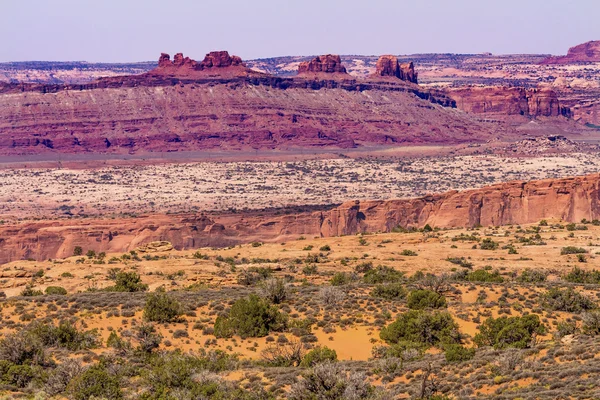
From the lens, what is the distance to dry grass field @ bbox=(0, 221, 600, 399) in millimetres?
21109

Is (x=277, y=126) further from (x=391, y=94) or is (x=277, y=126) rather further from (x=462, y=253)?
(x=462, y=253)

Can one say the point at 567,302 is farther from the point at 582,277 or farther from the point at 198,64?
the point at 198,64

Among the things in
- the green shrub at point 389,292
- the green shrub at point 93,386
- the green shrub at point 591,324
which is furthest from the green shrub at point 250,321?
the green shrub at point 591,324

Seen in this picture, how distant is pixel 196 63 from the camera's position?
183 m

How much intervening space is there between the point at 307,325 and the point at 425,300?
457 cm

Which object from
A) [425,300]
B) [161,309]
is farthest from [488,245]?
[161,309]

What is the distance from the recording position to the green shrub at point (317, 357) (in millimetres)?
23891

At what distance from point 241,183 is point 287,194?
1409 centimetres

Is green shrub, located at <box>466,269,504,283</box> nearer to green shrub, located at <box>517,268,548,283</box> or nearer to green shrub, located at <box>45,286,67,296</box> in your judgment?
green shrub, located at <box>517,268,548,283</box>

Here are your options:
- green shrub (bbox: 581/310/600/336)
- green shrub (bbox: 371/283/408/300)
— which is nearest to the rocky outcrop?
green shrub (bbox: 371/283/408/300)

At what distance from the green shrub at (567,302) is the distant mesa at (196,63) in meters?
155

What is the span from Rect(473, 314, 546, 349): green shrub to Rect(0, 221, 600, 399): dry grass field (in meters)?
0.04

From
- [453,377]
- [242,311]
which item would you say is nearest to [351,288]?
[242,311]

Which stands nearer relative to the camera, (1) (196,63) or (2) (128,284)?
(2) (128,284)
